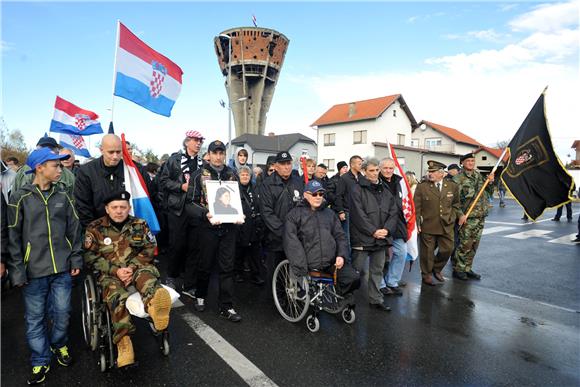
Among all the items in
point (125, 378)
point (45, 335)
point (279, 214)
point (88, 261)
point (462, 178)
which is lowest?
point (125, 378)

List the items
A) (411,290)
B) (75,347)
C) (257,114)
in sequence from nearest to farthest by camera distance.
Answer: (75,347) < (411,290) < (257,114)

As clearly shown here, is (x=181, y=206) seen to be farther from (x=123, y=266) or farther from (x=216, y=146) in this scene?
(x=123, y=266)

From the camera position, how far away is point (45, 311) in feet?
10.1

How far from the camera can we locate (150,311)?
295cm

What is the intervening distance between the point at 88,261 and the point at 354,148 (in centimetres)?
3661

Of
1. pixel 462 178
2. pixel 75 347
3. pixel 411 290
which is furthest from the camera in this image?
pixel 462 178

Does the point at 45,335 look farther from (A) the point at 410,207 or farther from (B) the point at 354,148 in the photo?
(B) the point at 354,148

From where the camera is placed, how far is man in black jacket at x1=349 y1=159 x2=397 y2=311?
470 centimetres

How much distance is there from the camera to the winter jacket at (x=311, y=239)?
A: 397cm

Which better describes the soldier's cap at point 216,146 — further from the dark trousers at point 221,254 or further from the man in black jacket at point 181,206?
the dark trousers at point 221,254

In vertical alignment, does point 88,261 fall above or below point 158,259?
above

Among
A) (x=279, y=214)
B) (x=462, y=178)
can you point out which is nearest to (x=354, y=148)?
(x=462, y=178)

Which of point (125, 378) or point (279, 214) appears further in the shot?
point (279, 214)

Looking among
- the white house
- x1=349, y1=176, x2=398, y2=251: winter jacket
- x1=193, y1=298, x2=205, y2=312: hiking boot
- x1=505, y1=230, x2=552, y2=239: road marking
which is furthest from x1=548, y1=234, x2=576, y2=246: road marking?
the white house
